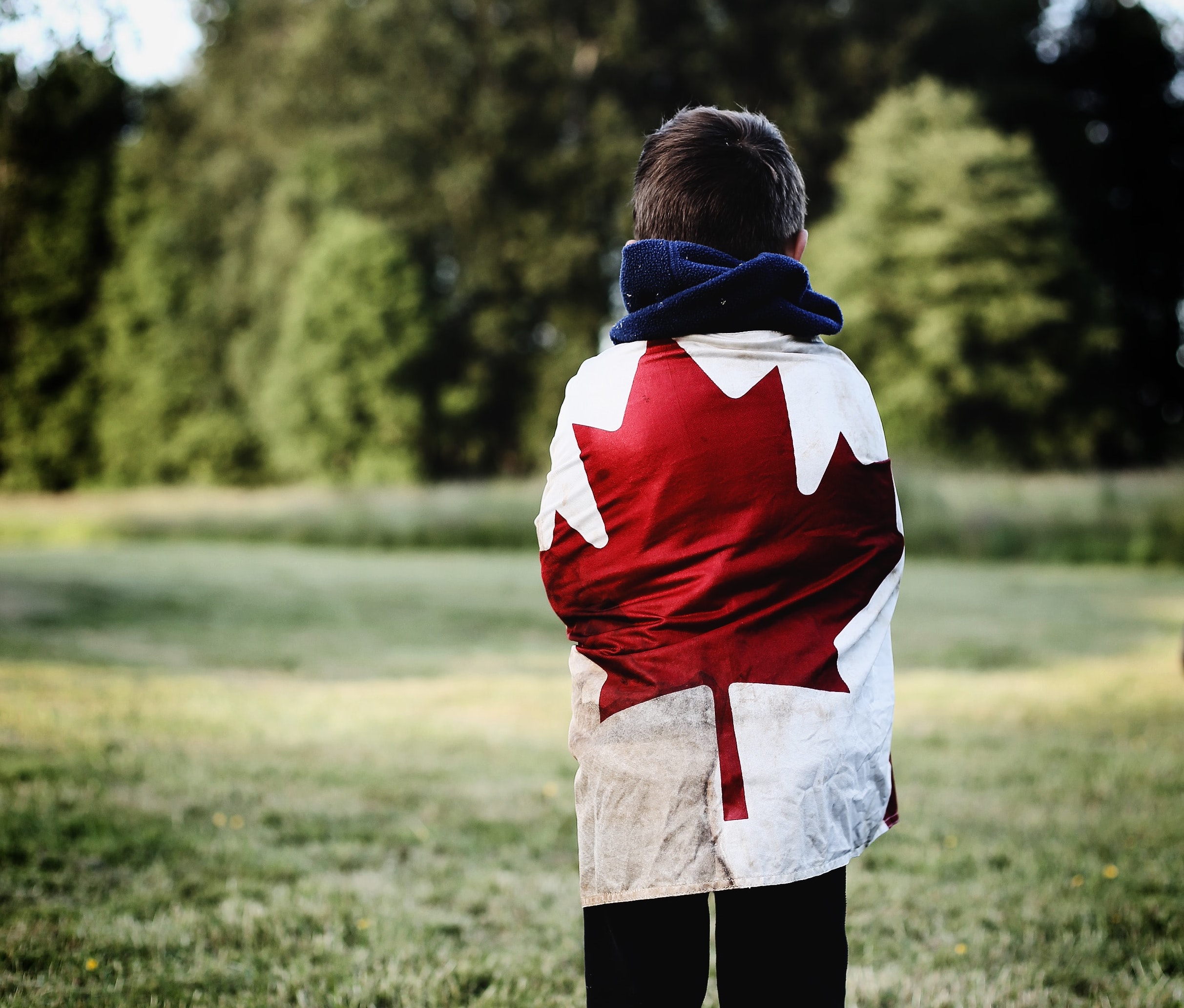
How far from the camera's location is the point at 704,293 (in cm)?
148

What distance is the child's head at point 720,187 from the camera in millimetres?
1560

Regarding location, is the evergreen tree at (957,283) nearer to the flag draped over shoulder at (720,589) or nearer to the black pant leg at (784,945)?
the flag draped over shoulder at (720,589)

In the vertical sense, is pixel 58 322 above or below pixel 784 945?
above

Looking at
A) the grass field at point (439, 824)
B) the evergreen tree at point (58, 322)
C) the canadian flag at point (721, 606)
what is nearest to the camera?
the canadian flag at point (721, 606)

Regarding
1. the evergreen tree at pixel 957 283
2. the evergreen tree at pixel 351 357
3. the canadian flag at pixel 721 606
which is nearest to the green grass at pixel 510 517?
the evergreen tree at pixel 351 357

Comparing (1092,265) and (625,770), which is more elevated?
(1092,265)

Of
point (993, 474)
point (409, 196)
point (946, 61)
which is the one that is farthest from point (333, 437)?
point (946, 61)

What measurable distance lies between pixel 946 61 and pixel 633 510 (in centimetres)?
3213

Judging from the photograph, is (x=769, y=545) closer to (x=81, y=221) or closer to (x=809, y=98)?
(x=809, y=98)

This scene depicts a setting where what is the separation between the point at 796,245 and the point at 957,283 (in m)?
24.7

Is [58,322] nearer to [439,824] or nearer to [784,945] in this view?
[439,824]

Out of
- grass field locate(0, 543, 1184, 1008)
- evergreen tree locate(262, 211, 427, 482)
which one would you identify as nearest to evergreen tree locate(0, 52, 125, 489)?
evergreen tree locate(262, 211, 427, 482)

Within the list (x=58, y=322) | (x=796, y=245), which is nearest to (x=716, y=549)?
(x=796, y=245)

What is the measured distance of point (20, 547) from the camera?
17891 millimetres
